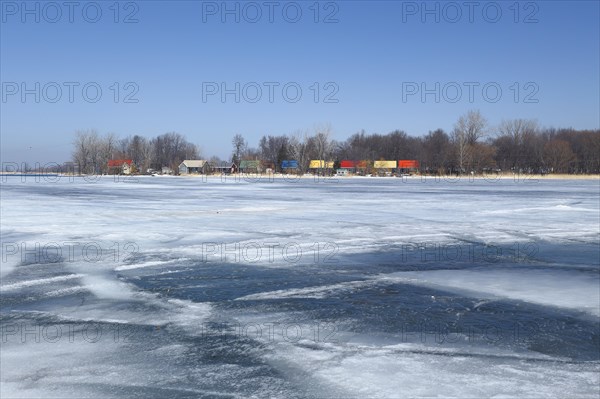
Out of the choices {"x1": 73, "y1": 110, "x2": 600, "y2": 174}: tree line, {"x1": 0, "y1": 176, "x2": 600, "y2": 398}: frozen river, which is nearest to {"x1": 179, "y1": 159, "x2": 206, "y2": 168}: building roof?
{"x1": 73, "y1": 110, "x2": 600, "y2": 174}: tree line

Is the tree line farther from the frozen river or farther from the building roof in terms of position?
the frozen river

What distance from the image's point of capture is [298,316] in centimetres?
505

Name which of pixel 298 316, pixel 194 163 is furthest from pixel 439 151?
pixel 298 316

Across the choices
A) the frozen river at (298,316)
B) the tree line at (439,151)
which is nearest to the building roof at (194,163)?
the tree line at (439,151)

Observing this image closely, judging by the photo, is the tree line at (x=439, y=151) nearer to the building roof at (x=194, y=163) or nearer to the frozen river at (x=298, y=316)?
the building roof at (x=194, y=163)

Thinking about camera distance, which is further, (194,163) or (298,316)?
(194,163)

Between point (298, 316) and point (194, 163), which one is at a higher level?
point (194, 163)

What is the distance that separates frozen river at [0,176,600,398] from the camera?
11.5ft

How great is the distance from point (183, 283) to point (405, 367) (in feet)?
11.3

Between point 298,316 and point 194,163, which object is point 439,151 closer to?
point 194,163

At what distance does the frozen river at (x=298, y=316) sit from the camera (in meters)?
3.51

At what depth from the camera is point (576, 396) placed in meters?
3.28

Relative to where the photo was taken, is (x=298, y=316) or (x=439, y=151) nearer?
(x=298, y=316)

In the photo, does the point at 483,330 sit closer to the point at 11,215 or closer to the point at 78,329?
the point at 78,329
